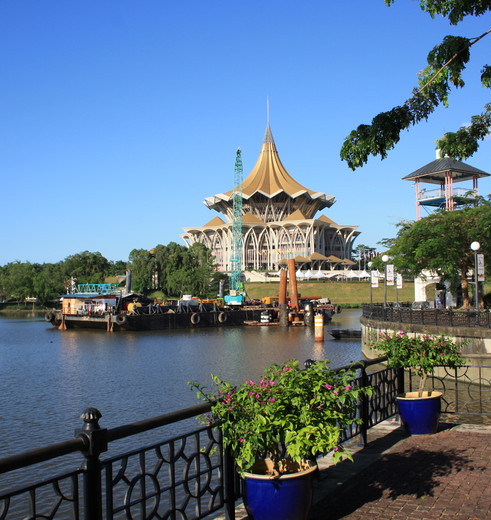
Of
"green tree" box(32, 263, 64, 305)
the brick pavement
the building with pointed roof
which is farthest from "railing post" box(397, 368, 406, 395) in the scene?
the building with pointed roof

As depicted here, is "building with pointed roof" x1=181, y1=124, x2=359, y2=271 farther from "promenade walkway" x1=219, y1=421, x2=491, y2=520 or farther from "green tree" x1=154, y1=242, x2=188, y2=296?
"promenade walkway" x1=219, y1=421, x2=491, y2=520

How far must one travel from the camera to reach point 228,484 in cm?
627

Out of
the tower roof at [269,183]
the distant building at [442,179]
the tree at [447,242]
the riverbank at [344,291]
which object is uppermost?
the tower roof at [269,183]

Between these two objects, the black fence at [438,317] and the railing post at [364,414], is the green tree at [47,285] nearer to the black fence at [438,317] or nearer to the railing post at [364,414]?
the black fence at [438,317]

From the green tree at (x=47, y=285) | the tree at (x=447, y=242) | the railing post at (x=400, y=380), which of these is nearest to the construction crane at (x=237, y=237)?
the green tree at (x=47, y=285)

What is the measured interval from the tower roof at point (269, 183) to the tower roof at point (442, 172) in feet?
304

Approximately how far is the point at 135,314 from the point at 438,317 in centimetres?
3967

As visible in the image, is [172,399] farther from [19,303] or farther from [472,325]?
[19,303]

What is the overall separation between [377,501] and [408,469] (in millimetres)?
1363

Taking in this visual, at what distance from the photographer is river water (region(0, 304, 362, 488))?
19.2 m

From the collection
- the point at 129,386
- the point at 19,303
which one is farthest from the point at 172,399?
the point at 19,303

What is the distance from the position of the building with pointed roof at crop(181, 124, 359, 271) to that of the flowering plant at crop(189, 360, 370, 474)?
136065 mm

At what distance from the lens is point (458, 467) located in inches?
314

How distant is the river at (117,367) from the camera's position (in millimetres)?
19234
